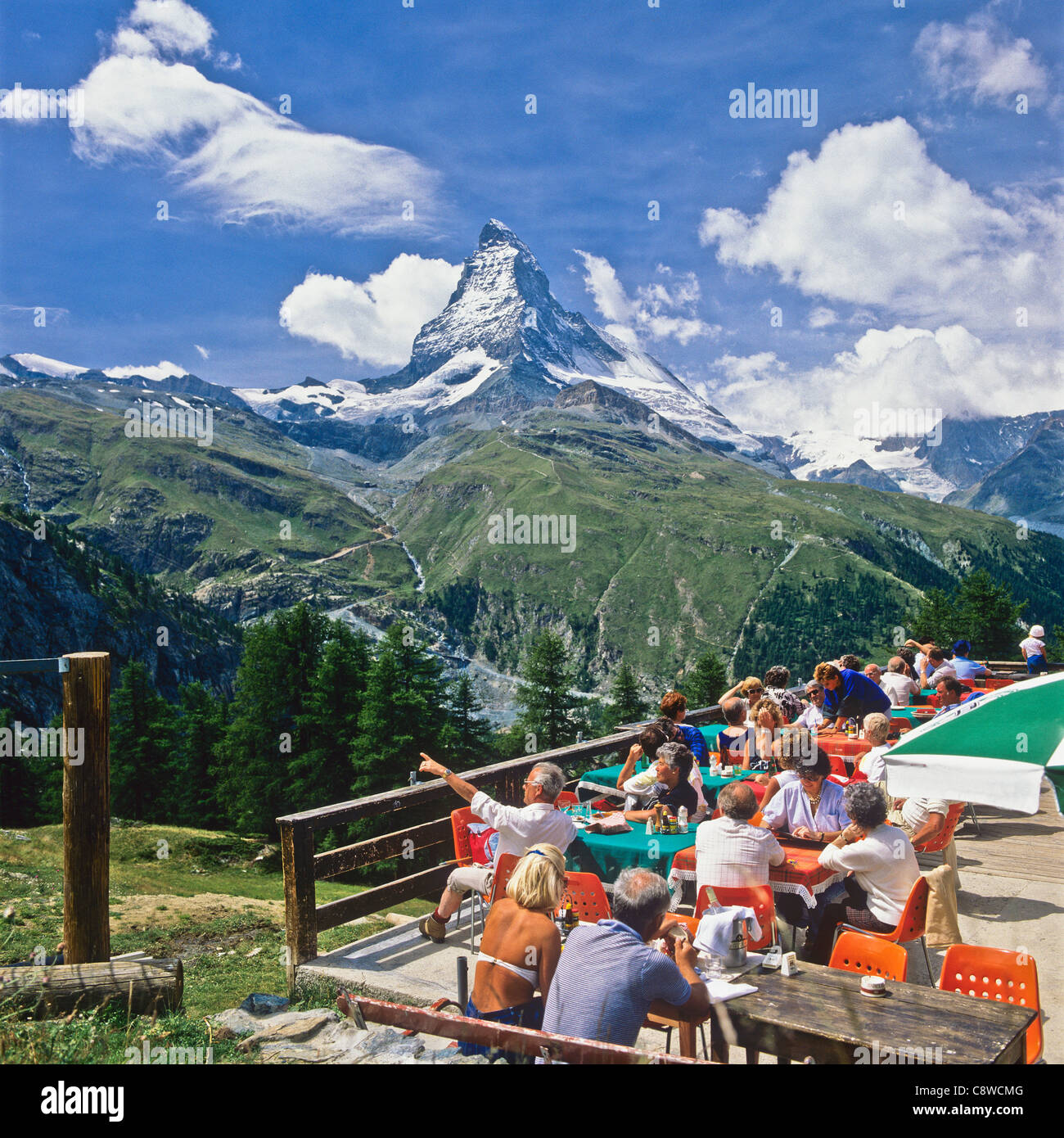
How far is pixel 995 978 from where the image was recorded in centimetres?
469

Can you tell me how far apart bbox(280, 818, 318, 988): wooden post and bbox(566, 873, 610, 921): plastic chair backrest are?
2.27 metres

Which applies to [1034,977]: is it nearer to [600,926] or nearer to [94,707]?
[600,926]

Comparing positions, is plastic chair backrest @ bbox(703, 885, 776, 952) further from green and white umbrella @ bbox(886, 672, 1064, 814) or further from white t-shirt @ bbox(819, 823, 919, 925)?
green and white umbrella @ bbox(886, 672, 1064, 814)

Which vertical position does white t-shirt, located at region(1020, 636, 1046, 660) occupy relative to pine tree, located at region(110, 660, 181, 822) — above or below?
above

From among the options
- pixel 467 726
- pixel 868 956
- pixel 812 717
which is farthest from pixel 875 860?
pixel 467 726

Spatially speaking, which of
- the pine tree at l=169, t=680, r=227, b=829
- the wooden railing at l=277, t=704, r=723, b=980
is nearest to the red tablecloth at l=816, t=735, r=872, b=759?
the wooden railing at l=277, t=704, r=723, b=980

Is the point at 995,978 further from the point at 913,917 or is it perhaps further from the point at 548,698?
the point at 548,698

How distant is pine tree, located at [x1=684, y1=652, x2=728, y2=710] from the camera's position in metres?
66.8

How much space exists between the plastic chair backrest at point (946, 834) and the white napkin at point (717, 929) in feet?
10.2

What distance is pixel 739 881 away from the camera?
236 inches

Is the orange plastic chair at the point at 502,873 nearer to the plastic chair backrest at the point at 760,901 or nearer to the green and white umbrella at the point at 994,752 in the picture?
the plastic chair backrest at the point at 760,901

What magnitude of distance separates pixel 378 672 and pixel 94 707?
38868 mm
